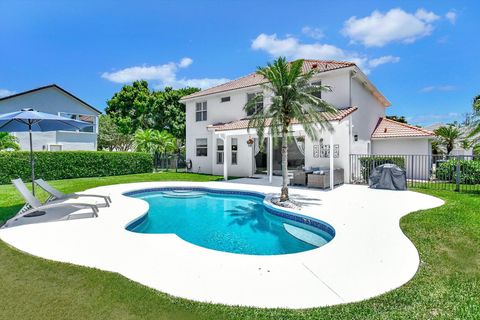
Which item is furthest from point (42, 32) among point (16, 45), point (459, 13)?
point (459, 13)

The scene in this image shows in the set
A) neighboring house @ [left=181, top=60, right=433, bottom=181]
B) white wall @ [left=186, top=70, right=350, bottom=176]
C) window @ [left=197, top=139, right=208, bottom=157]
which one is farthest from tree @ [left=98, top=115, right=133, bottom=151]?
neighboring house @ [left=181, top=60, right=433, bottom=181]

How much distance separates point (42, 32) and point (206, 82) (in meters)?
25.2

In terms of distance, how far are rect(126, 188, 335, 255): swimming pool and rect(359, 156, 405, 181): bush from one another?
310 inches

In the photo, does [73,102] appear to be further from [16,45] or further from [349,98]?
[349,98]

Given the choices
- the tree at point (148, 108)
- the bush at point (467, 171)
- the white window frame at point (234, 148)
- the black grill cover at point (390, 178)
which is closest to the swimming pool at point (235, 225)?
the black grill cover at point (390, 178)

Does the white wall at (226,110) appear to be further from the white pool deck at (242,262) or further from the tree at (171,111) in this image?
the tree at (171,111)

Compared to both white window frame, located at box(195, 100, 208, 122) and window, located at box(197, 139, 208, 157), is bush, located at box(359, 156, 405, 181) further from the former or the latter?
white window frame, located at box(195, 100, 208, 122)

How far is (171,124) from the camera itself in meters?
38.1

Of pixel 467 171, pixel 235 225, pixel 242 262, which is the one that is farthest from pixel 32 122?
pixel 467 171

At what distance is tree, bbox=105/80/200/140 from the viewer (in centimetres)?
3825

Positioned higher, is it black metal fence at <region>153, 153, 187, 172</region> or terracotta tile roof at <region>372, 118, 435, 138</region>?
terracotta tile roof at <region>372, 118, 435, 138</region>

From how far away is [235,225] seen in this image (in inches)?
378

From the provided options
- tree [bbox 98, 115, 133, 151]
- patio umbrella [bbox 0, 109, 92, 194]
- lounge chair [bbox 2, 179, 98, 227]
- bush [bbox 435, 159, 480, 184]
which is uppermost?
tree [bbox 98, 115, 133, 151]

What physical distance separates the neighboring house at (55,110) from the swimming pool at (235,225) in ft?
62.1
